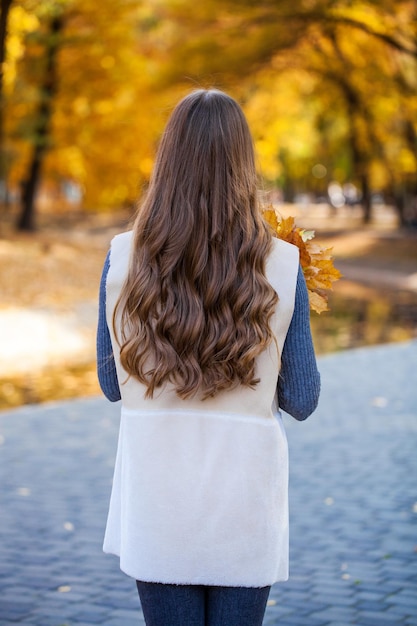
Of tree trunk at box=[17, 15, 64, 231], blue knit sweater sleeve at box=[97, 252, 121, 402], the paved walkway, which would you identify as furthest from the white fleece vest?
tree trunk at box=[17, 15, 64, 231]

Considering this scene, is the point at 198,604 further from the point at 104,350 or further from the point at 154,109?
the point at 154,109

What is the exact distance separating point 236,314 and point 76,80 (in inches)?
1084

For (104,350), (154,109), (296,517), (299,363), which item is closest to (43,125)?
(154,109)

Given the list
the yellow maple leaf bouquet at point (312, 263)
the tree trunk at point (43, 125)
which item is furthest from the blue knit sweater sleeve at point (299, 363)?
the tree trunk at point (43, 125)

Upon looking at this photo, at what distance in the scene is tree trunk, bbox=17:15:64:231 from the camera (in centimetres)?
2656

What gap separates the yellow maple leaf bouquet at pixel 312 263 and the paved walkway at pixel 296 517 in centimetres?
223

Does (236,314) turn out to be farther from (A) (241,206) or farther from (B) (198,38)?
(B) (198,38)

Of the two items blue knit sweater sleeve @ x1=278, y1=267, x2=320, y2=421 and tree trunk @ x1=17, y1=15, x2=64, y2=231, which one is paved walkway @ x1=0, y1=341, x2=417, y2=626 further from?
tree trunk @ x1=17, y1=15, x2=64, y2=231

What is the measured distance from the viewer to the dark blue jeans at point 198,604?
2.46 metres

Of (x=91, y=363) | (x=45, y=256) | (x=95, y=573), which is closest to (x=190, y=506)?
(x=95, y=573)

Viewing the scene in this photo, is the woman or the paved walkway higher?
the woman

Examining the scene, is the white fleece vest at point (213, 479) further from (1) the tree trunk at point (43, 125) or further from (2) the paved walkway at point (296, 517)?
(1) the tree trunk at point (43, 125)

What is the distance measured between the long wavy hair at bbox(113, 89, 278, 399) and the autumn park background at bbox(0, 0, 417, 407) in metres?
10.3

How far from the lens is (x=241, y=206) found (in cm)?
242
